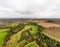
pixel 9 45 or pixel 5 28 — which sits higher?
pixel 5 28

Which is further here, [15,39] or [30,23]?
[30,23]

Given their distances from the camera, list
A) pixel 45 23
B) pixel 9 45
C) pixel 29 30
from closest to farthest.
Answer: pixel 9 45
pixel 29 30
pixel 45 23

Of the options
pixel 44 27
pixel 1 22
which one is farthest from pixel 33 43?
pixel 1 22

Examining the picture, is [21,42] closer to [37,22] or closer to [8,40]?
[8,40]

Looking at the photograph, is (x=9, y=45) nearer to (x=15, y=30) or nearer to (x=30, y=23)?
(x=15, y=30)

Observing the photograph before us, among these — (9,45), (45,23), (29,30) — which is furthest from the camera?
(45,23)

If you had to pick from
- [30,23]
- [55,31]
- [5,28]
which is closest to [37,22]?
[30,23]
